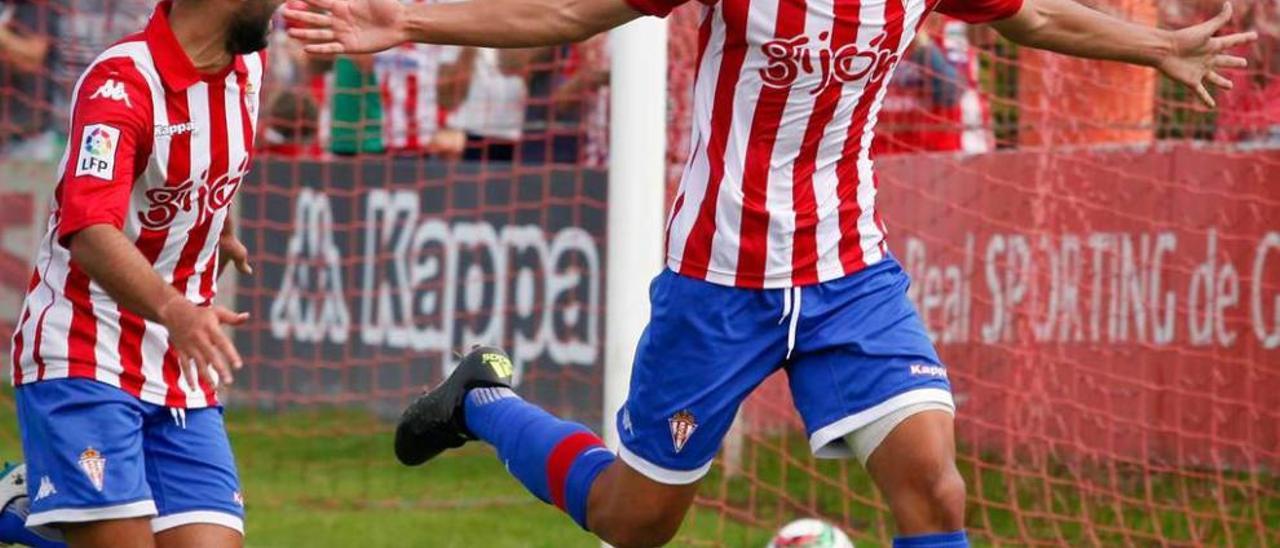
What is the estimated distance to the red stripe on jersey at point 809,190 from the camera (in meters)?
Answer: 4.80

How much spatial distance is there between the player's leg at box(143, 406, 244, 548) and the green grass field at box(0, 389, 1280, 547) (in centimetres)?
283

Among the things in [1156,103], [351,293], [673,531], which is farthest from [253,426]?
[673,531]

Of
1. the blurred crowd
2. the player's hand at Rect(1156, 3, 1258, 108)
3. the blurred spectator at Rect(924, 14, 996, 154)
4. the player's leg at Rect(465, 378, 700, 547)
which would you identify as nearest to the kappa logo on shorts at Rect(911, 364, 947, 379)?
the player's leg at Rect(465, 378, 700, 547)

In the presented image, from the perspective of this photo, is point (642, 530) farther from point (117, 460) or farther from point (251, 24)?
point (251, 24)

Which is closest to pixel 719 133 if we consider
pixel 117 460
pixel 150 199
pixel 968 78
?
pixel 150 199

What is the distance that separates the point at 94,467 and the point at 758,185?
1.58 m

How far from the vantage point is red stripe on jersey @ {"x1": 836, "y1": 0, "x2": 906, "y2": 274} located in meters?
4.85

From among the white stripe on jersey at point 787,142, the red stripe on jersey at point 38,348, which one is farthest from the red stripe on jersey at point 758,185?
the red stripe on jersey at point 38,348

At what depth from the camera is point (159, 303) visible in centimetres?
435

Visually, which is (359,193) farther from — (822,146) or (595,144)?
(822,146)

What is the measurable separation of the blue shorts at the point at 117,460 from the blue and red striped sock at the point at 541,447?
2.69ft

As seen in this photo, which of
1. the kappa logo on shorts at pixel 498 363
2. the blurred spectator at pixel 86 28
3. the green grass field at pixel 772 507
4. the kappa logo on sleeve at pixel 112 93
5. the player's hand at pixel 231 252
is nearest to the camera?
the kappa logo on sleeve at pixel 112 93

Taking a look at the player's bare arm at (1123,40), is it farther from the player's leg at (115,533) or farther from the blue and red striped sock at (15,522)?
the blue and red striped sock at (15,522)

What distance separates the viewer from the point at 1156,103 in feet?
28.9
